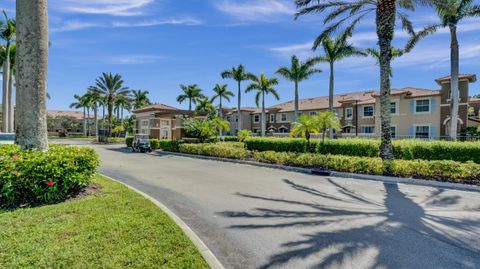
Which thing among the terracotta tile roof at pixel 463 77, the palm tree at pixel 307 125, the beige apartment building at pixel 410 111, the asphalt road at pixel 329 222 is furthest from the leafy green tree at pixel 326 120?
the terracotta tile roof at pixel 463 77

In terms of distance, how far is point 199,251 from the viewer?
4.51 meters

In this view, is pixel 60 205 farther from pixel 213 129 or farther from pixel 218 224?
pixel 213 129

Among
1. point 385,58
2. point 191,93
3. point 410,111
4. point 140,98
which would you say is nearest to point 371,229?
point 385,58

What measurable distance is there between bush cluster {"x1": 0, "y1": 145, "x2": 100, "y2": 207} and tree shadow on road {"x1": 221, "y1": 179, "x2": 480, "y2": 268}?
434 cm

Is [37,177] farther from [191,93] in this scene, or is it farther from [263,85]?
[191,93]

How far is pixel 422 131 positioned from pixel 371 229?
30796 millimetres

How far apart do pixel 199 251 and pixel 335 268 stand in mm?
2155

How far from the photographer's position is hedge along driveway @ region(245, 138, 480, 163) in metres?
13.2

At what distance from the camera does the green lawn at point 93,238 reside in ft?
13.4

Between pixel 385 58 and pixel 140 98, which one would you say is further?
pixel 140 98

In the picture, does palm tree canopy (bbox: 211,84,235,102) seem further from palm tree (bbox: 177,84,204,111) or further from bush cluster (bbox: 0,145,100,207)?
bush cluster (bbox: 0,145,100,207)

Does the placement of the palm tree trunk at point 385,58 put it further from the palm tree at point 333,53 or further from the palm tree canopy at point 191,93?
the palm tree canopy at point 191,93

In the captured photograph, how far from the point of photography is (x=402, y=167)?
12.2 metres

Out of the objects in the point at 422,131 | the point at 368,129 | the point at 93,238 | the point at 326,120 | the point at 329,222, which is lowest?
the point at 329,222
